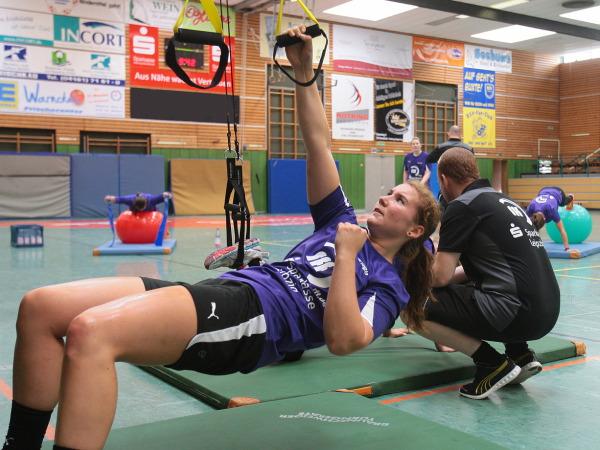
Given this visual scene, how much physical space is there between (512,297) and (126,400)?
73.0 inches

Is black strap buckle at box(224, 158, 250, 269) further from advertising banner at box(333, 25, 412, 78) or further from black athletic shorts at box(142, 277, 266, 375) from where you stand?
advertising banner at box(333, 25, 412, 78)

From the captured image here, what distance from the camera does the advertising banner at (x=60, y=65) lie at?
15.4 metres

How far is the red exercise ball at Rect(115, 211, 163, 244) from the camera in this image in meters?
9.07

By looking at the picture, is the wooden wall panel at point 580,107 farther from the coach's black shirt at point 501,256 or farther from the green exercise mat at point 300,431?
the green exercise mat at point 300,431

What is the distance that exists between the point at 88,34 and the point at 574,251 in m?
13.0

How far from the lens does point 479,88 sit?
22.7 metres

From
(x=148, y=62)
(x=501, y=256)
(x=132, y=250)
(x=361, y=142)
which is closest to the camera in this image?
(x=501, y=256)

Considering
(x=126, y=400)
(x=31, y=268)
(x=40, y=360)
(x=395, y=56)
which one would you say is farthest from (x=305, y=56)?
(x=395, y=56)

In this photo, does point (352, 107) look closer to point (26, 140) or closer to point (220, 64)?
point (26, 140)

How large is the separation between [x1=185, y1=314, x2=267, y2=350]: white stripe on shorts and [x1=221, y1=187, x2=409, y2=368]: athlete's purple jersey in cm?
3

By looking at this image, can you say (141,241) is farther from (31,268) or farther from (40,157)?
(40,157)

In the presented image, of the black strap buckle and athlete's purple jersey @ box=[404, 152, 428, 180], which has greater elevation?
athlete's purple jersey @ box=[404, 152, 428, 180]

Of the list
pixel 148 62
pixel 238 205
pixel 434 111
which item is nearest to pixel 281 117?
pixel 148 62

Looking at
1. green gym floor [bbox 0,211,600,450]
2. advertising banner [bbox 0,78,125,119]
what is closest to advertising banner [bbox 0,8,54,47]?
advertising banner [bbox 0,78,125,119]
